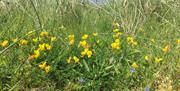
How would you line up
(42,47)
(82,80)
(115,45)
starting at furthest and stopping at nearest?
(115,45) → (42,47) → (82,80)

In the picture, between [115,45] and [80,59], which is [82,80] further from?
[115,45]

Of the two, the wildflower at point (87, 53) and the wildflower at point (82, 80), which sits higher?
the wildflower at point (87, 53)

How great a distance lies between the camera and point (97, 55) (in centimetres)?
348

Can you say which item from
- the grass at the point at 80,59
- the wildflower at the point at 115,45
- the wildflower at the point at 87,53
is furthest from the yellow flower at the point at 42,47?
the wildflower at the point at 115,45

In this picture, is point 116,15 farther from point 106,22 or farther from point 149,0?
point 149,0

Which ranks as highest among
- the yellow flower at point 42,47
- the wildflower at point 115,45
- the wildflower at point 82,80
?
the yellow flower at point 42,47

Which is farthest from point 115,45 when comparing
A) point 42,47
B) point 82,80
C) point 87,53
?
point 42,47

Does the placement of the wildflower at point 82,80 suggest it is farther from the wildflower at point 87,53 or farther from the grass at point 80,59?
the wildflower at point 87,53

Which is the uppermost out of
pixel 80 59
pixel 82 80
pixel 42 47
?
pixel 42 47

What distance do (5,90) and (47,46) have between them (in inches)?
20.4

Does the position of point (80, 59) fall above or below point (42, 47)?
below

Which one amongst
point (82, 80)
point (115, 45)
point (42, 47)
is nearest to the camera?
point (82, 80)

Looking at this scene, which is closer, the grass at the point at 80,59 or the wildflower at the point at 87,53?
the grass at the point at 80,59

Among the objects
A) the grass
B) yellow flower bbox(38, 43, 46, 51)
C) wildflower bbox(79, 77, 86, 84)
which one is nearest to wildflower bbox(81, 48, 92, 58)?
the grass
